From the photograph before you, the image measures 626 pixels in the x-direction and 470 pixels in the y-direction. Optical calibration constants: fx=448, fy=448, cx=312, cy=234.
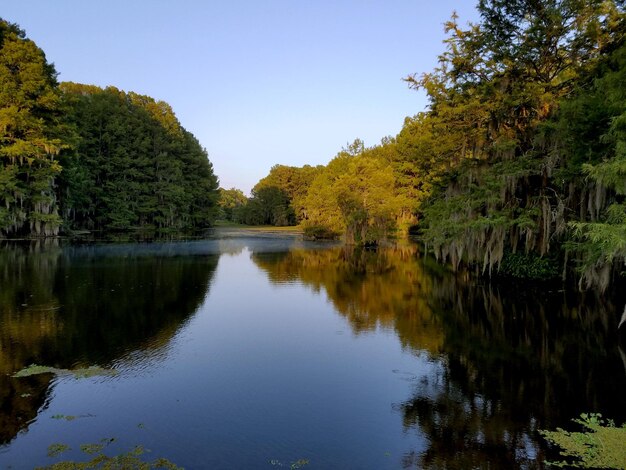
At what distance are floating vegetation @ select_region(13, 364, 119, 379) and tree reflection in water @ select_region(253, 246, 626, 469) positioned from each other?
5641 millimetres

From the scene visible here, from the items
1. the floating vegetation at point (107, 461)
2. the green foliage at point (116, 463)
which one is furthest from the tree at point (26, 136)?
the green foliage at point (116, 463)

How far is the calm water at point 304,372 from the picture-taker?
603 cm

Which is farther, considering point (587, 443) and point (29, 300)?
point (29, 300)

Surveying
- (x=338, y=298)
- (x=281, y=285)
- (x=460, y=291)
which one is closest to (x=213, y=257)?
(x=281, y=285)

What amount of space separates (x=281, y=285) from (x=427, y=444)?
14.1 metres

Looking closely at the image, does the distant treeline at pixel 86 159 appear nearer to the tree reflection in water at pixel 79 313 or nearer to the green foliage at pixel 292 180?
the tree reflection in water at pixel 79 313

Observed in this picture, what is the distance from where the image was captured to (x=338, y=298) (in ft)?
55.8

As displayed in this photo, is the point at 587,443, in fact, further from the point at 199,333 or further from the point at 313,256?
the point at 313,256

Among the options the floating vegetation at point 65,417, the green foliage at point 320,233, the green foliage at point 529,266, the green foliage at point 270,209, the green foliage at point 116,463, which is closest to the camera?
the green foliage at point 116,463

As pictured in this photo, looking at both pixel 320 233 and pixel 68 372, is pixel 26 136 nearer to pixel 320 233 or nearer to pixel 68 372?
pixel 320 233

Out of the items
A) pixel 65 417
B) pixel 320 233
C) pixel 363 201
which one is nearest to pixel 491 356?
pixel 65 417

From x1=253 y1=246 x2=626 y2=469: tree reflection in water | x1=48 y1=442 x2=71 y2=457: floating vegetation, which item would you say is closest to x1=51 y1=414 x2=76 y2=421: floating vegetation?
x1=48 y1=442 x2=71 y2=457: floating vegetation

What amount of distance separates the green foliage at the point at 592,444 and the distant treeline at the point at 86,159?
120 ft

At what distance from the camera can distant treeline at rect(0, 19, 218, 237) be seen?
33.5m
